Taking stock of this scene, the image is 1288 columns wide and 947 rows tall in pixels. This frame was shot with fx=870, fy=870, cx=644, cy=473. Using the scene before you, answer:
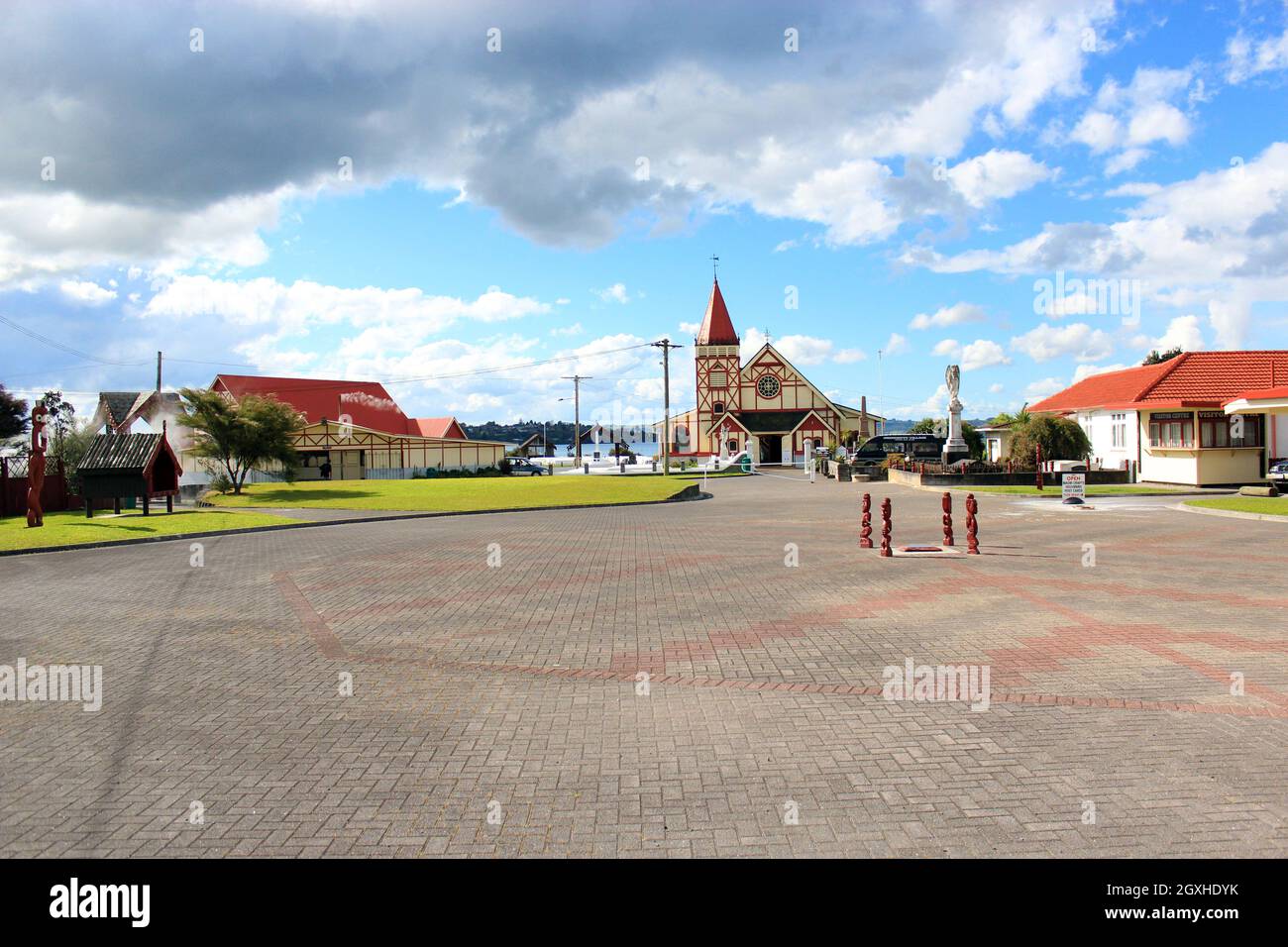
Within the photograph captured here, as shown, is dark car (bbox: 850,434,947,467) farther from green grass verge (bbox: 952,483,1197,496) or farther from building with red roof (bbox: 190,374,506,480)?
building with red roof (bbox: 190,374,506,480)

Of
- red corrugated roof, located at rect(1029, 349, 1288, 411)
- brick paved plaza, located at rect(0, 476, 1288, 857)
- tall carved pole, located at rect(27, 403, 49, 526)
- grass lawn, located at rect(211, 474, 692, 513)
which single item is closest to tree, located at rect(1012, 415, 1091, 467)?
red corrugated roof, located at rect(1029, 349, 1288, 411)

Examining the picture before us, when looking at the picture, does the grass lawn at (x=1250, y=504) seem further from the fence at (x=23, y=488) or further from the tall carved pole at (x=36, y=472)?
the fence at (x=23, y=488)

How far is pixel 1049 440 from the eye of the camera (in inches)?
1624

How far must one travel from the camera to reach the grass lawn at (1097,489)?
32469 millimetres

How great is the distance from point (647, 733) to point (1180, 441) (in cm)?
3711

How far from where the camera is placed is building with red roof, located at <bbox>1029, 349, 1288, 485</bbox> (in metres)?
34.4

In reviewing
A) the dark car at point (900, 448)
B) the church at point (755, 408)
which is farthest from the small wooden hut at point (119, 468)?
the church at point (755, 408)

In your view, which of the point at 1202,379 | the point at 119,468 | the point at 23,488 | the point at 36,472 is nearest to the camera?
the point at 36,472

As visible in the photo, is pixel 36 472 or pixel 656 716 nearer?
pixel 656 716

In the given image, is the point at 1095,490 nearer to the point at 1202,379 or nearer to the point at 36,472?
the point at 1202,379

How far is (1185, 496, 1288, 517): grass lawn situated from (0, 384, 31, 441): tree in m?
58.0

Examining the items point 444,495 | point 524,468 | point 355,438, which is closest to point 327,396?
point 355,438

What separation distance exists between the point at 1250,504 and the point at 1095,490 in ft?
30.4
